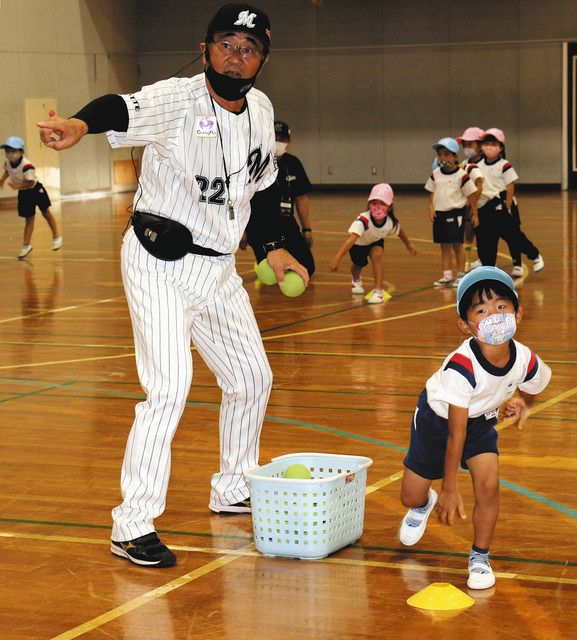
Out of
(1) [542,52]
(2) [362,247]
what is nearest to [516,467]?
(2) [362,247]

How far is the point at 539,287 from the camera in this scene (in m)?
12.4

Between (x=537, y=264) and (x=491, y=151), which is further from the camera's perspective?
(x=491, y=151)

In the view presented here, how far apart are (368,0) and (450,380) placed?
25.2m

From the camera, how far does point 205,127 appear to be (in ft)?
14.9

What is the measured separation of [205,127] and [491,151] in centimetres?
925

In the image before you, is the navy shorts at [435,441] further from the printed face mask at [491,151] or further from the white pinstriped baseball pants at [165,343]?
the printed face mask at [491,151]

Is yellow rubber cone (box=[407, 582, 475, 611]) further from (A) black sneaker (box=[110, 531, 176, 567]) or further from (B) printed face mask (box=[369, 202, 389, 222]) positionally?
(B) printed face mask (box=[369, 202, 389, 222])

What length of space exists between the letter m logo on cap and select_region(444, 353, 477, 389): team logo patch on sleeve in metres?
1.47

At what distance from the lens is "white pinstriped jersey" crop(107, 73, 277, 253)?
4.44m

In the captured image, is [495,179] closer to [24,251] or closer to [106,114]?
[24,251]

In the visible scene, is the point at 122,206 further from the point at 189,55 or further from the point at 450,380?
the point at 450,380

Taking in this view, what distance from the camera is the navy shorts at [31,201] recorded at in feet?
52.8

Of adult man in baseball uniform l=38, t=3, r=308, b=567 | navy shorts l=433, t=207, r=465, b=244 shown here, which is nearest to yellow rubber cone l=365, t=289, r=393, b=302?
navy shorts l=433, t=207, r=465, b=244

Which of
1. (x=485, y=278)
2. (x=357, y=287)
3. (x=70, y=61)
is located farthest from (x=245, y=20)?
(x=70, y=61)
